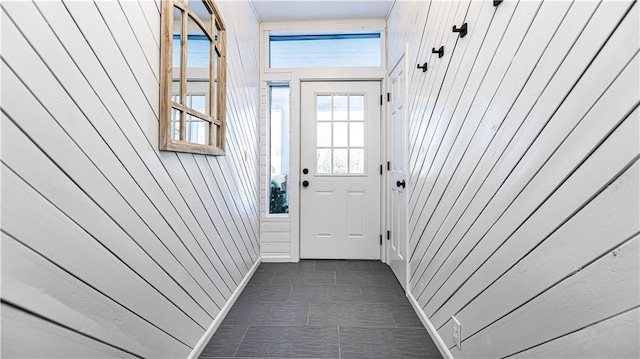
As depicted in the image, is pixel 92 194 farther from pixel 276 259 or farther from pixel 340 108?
pixel 340 108

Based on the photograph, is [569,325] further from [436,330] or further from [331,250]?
[331,250]

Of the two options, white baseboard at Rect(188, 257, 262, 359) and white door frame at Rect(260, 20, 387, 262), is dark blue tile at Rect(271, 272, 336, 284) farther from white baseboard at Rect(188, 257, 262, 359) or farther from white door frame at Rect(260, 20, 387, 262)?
white door frame at Rect(260, 20, 387, 262)

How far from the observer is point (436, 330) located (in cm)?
195

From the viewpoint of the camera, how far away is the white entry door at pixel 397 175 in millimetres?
2827

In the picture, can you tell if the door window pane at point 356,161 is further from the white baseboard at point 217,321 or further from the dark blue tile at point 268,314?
the dark blue tile at point 268,314

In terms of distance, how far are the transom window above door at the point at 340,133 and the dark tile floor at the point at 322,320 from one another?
3.66 feet

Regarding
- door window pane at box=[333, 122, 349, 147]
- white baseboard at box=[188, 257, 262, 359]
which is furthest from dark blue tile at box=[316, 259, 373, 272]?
door window pane at box=[333, 122, 349, 147]

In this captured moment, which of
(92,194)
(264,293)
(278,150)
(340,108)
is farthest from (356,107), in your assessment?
(92,194)

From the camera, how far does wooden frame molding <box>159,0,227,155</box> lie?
56.1 inches

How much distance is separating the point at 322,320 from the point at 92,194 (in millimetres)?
1650

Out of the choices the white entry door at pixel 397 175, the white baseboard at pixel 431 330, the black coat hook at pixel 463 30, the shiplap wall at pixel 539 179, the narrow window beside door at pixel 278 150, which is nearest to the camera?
the shiplap wall at pixel 539 179

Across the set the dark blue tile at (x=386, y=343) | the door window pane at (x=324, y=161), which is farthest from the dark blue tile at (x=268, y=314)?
the door window pane at (x=324, y=161)

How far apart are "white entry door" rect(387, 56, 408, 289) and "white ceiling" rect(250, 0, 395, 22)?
2.17ft

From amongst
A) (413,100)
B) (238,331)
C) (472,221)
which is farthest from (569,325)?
(413,100)
